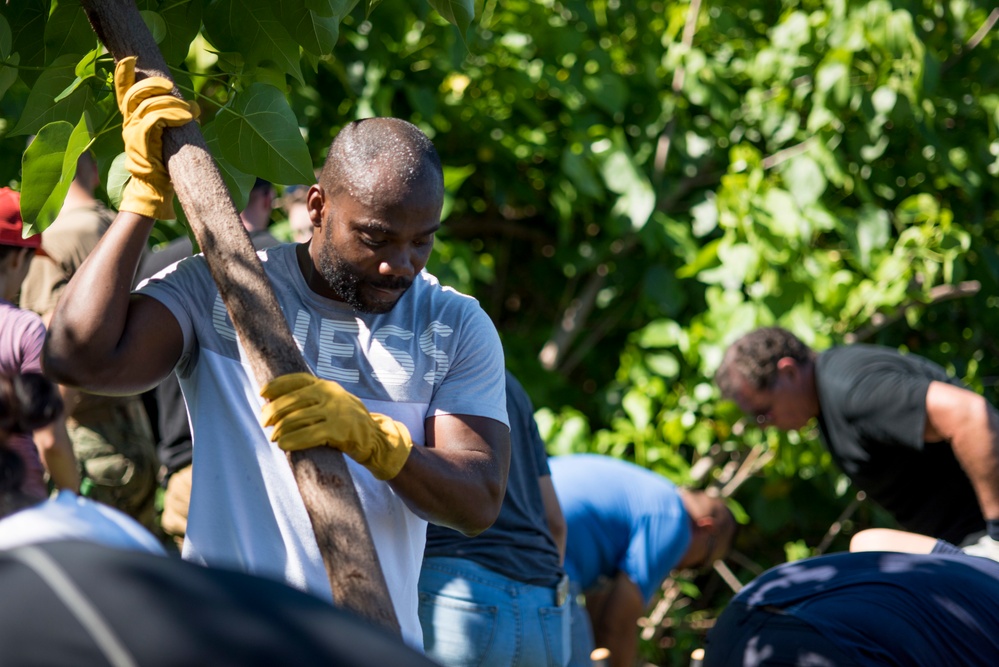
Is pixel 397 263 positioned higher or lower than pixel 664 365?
higher

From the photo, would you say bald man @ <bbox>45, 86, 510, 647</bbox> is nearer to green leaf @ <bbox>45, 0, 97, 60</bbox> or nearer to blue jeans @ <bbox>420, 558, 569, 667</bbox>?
green leaf @ <bbox>45, 0, 97, 60</bbox>

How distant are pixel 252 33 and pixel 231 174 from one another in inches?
10.2

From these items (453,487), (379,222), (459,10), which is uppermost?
(459,10)

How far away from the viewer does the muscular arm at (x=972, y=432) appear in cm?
337

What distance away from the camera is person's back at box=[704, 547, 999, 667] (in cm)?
225

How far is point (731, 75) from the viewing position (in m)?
5.04

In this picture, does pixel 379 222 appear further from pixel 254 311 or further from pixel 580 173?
pixel 580 173

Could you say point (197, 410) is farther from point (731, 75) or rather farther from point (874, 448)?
point (731, 75)

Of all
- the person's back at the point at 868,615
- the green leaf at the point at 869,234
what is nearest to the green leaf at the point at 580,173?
the green leaf at the point at 869,234

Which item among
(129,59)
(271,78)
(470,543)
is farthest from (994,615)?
(129,59)

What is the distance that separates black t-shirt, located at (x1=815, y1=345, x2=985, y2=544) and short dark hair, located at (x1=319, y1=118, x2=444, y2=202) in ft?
6.75

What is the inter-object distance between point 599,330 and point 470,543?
2479mm

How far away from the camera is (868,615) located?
2.29 metres

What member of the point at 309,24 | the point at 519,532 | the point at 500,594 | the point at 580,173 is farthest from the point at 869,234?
the point at 309,24
